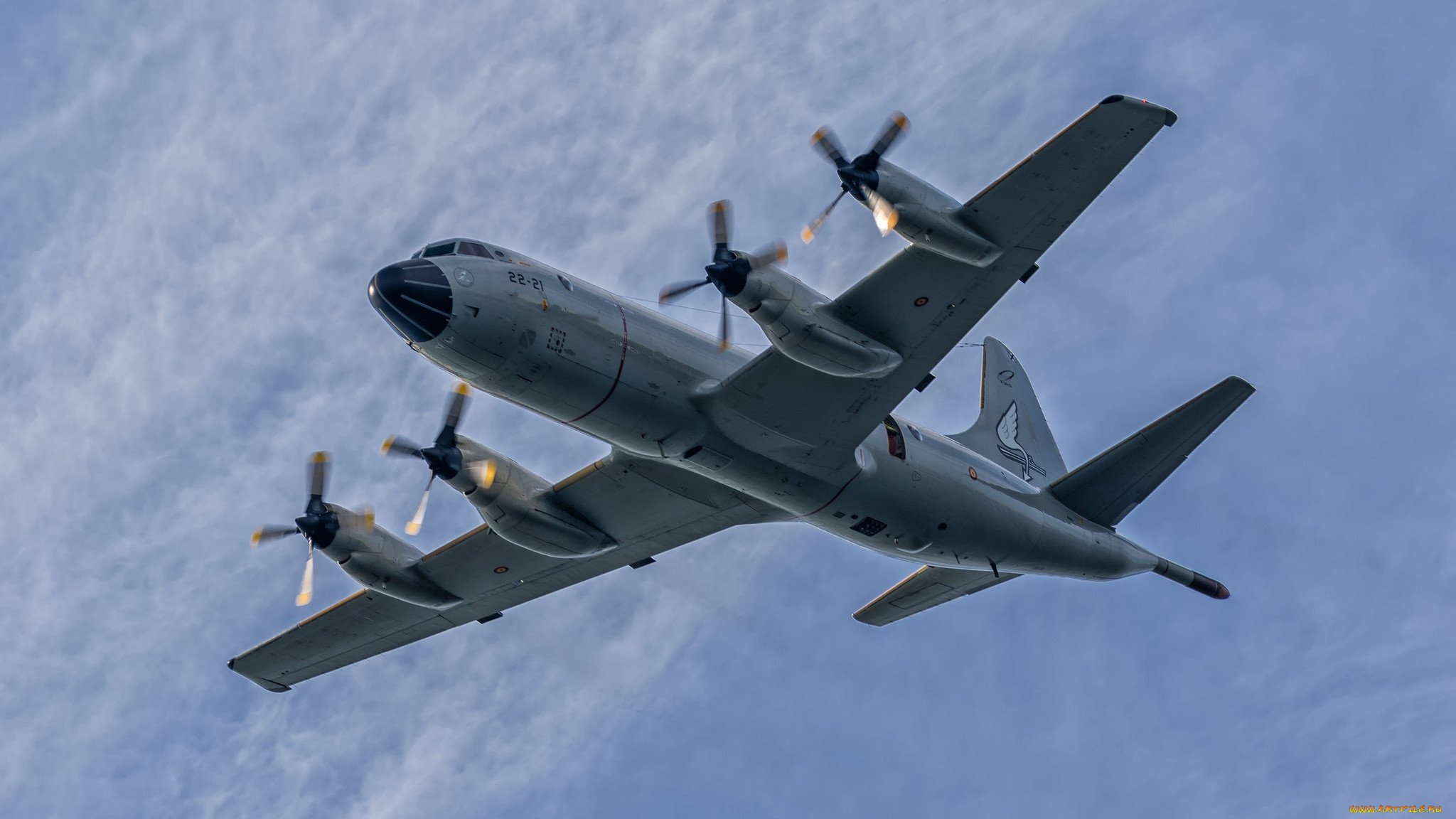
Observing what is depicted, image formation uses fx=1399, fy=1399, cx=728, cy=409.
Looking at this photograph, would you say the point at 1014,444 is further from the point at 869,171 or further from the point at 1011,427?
the point at 869,171

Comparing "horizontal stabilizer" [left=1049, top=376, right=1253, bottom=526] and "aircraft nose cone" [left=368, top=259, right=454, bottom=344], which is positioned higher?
"horizontal stabilizer" [left=1049, top=376, right=1253, bottom=526]

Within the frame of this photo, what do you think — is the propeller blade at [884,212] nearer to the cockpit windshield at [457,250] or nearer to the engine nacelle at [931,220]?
the engine nacelle at [931,220]

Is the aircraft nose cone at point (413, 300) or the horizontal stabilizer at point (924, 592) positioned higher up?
the horizontal stabilizer at point (924, 592)

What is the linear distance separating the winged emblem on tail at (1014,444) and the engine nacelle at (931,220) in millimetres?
10759

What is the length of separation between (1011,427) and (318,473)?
17507mm

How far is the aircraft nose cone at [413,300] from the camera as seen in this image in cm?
2503

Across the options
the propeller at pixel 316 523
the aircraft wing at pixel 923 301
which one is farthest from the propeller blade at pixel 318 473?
the aircraft wing at pixel 923 301

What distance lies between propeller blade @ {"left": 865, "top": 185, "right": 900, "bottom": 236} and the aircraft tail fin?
1105 centimetres

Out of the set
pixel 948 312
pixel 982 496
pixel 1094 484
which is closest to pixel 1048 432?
pixel 1094 484

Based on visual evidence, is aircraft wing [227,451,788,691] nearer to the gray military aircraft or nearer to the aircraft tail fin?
the gray military aircraft

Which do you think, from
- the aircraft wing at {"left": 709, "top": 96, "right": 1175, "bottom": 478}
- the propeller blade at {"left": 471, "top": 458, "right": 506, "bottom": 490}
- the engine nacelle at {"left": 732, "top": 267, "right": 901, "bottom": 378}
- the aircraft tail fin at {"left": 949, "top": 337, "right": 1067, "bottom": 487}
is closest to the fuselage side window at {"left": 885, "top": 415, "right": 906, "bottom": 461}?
the aircraft wing at {"left": 709, "top": 96, "right": 1175, "bottom": 478}

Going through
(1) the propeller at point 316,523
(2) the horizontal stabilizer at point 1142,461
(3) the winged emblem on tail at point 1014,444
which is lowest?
(1) the propeller at point 316,523

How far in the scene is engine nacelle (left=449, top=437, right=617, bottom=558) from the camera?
29.4m

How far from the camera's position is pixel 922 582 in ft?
115
